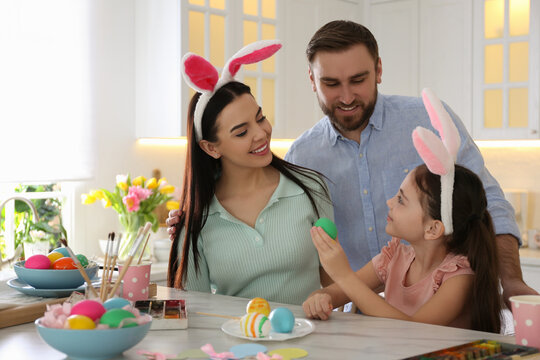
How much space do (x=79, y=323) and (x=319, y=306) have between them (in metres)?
0.57

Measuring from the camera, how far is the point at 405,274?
2119mm

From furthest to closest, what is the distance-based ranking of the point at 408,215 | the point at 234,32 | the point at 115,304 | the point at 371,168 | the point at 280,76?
the point at 280,76 < the point at 234,32 < the point at 371,168 < the point at 408,215 < the point at 115,304

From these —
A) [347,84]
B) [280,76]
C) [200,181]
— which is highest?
[280,76]

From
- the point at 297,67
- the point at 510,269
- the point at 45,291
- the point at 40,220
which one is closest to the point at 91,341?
the point at 45,291

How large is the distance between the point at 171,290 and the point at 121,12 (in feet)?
7.63

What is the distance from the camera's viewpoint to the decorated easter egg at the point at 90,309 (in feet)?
4.38

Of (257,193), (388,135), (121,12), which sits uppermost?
(121,12)

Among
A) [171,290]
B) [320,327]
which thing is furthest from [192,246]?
[320,327]

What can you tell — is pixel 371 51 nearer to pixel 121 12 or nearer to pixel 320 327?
pixel 320 327

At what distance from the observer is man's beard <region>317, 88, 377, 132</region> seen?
2514 millimetres

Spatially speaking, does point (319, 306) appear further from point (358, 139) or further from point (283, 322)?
point (358, 139)

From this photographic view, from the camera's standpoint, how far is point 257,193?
2322mm

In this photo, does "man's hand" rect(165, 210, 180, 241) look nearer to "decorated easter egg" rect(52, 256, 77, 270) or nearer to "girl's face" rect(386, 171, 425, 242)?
"decorated easter egg" rect(52, 256, 77, 270)

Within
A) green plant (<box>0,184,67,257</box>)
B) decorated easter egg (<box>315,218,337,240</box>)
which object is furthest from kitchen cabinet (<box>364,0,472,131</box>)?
decorated easter egg (<box>315,218,337,240</box>)
